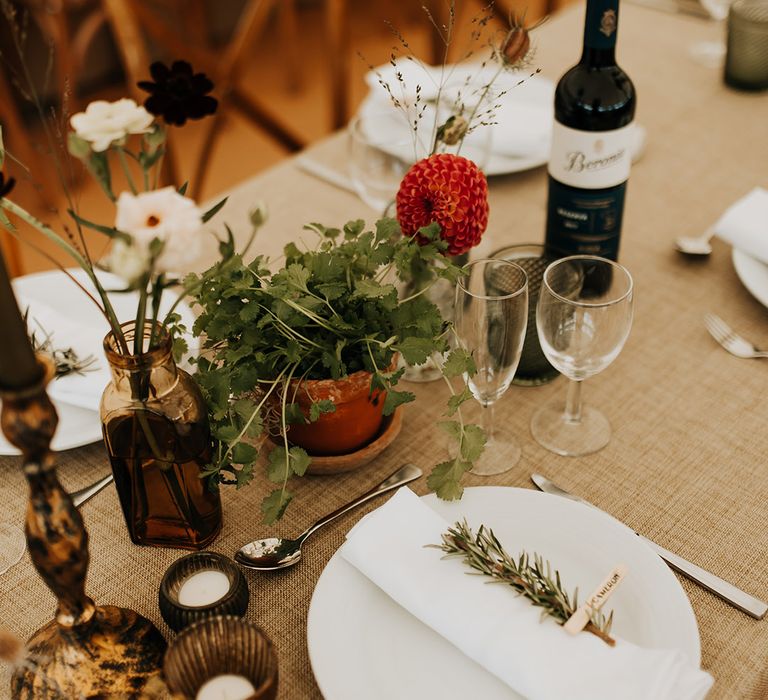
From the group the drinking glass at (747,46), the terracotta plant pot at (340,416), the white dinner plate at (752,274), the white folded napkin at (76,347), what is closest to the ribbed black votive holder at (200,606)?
the terracotta plant pot at (340,416)

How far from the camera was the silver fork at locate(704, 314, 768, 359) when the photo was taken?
96 centimetres

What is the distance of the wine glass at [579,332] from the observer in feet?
2.55

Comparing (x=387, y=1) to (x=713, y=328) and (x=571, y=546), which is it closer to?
(x=713, y=328)

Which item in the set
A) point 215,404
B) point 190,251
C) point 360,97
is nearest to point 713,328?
point 215,404

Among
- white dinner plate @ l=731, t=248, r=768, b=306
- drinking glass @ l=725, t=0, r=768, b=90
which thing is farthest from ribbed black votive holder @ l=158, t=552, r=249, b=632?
drinking glass @ l=725, t=0, r=768, b=90

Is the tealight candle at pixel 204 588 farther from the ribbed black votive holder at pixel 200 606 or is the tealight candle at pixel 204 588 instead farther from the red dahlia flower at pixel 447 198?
the red dahlia flower at pixel 447 198

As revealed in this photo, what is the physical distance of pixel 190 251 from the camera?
1.65ft

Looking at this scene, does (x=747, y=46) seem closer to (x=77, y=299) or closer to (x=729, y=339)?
(x=729, y=339)

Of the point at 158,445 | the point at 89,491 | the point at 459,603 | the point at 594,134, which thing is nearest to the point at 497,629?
the point at 459,603

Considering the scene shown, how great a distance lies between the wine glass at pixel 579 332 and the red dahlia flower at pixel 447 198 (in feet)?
0.28

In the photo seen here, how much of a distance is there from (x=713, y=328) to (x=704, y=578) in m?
0.36

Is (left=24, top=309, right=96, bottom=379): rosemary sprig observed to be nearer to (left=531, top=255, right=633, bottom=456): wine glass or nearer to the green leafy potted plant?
the green leafy potted plant

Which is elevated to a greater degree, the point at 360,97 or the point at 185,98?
the point at 185,98

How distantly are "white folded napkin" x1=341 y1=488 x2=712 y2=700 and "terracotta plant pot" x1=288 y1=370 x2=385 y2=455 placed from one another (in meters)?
0.10
